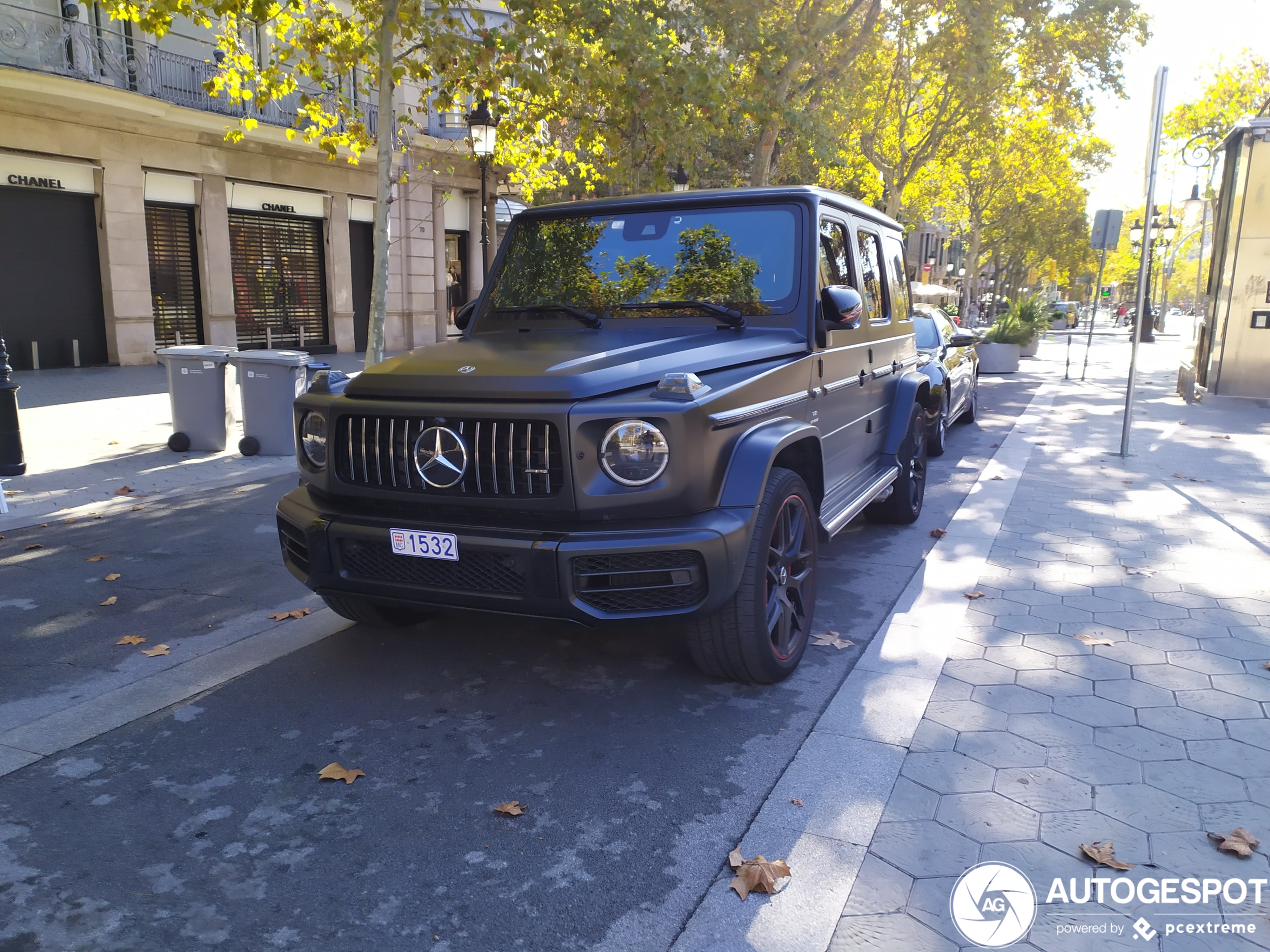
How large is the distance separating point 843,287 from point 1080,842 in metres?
2.56

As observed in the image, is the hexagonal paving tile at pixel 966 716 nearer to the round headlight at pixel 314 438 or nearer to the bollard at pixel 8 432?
the round headlight at pixel 314 438

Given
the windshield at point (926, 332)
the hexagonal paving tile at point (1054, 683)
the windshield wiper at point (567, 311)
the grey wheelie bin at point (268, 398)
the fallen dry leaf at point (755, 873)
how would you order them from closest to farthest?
the fallen dry leaf at point (755, 873) < the hexagonal paving tile at point (1054, 683) < the windshield wiper at point (567, 311) < the grey wheelie bin at point (268, 398) < the windshield at point (926, 332)

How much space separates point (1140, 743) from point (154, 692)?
12.6 feet

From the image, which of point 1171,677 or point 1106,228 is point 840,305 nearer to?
point 1171,677

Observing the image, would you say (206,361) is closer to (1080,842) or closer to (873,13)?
(1080,842)

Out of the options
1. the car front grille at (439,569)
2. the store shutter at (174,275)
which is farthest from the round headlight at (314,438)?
the store shutter at (174,275)

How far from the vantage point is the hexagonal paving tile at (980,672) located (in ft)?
13.0

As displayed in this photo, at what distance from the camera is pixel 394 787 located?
3.14 m

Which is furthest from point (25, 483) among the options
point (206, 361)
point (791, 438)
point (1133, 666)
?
point (1133, 666)

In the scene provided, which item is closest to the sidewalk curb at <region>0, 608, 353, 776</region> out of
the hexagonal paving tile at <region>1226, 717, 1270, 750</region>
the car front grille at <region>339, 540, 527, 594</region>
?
the car front grille at <region>339, 540, 527, 594</region>

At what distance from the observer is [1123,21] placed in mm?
19406

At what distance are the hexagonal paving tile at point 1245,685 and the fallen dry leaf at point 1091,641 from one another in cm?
48

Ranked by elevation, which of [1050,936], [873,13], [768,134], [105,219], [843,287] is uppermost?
[873,13]

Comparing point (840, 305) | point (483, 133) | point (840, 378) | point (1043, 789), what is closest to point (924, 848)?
point (1043, 789)
